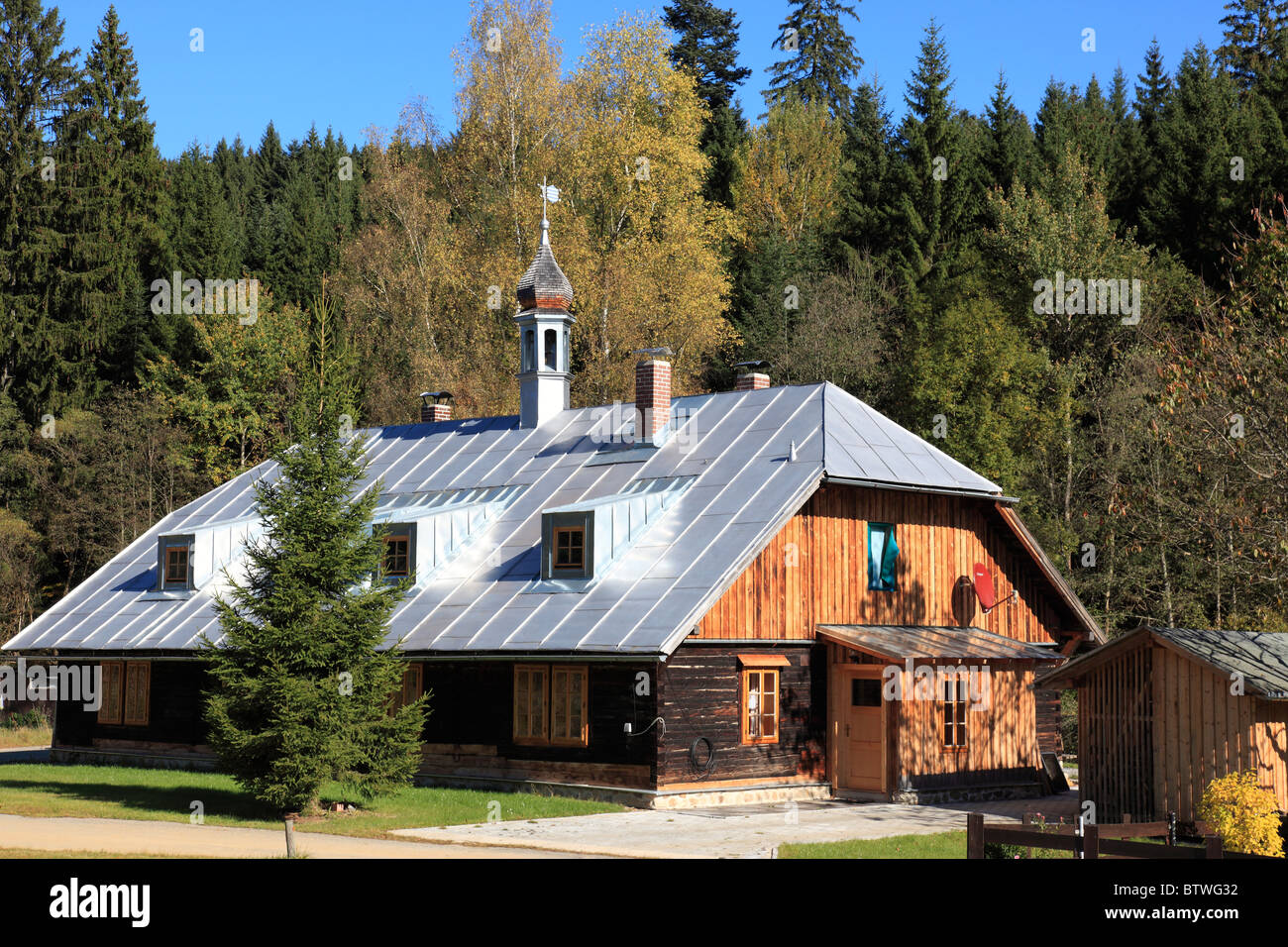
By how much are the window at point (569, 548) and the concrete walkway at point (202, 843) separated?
317 inches

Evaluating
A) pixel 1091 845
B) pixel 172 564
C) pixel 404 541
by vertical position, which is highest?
pixel 404 541

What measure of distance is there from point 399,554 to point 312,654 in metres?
8.28

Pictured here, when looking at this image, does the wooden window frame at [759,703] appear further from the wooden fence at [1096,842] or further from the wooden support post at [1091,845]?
the wooden support post at [1091,845]

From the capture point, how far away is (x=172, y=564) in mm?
32219

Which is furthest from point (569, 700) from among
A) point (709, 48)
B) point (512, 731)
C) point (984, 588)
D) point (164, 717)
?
point (709, 48)

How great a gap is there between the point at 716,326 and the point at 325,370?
2357cm

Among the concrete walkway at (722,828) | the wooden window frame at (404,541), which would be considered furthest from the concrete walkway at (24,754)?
the concrete walkway at (722,828)

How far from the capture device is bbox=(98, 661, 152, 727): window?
31.1m

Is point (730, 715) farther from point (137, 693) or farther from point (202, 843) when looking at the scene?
point (137, 693)

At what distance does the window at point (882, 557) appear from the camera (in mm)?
27594

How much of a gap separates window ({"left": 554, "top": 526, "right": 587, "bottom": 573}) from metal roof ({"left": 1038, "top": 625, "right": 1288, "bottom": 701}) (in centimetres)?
855

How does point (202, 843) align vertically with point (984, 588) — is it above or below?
below

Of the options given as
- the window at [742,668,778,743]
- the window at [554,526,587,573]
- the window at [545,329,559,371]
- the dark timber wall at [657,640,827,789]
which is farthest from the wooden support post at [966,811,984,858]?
the window at [545,329,559,371]
